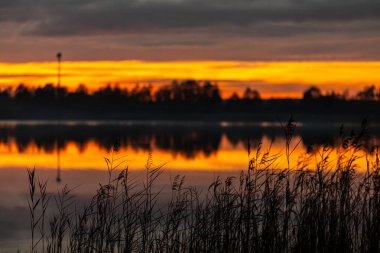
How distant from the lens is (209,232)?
1019cm

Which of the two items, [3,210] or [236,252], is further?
[3,210]

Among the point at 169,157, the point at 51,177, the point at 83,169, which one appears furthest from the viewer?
the point at 169,157

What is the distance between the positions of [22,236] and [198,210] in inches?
203

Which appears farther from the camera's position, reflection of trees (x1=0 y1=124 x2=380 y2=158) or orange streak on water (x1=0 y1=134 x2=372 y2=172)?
reflection of trees (x1=0 y1=124 x2=380 y2=158)

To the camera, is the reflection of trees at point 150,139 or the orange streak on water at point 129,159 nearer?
the orange streak on water at point 129,159

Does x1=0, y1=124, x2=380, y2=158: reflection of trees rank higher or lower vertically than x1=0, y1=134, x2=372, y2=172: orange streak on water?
lower

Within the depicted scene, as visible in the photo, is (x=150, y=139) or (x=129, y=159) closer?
(x=129, y=159)

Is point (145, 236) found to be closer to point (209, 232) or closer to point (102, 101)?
point (209, 232)

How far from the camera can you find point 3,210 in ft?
57.9

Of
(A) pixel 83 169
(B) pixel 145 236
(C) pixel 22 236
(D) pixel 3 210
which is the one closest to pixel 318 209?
(B) pixel 145 236

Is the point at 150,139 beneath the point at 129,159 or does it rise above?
beneath

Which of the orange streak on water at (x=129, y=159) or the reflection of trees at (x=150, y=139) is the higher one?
the orange streak on water at (x=129, y=159)

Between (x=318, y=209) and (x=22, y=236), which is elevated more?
(x=318, y=209)

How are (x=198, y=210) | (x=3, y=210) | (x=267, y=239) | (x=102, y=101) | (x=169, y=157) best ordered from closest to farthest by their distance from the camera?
(x=267, y=239) → (x=198, y=210) → (x=3, y=210) → (x=169, y=157) → (x=102, y=101)
